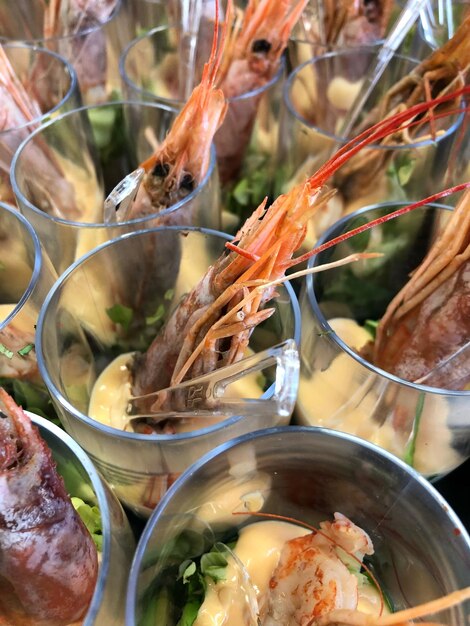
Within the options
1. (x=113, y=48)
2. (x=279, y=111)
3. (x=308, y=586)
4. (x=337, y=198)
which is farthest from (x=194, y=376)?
(x=113, y=48)

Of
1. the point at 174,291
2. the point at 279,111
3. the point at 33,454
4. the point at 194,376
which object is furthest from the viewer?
the point at 279,111

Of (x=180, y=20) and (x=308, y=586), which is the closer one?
(x=308, y=586)

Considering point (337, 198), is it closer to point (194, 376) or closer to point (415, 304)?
point (415, 304)

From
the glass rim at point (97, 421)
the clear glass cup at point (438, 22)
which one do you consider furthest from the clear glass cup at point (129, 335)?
the clear glass cup at point (438, 22)

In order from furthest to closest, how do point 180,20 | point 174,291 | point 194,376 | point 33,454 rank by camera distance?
1. point 180,20
2. point 174,291
3. point 194,376
4. point 33,454

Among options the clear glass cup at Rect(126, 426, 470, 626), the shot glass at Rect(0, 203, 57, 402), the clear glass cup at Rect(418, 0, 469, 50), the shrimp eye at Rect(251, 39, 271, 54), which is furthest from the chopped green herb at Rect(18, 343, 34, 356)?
the clear glass cup at Rect(418, 0, 469, 50)

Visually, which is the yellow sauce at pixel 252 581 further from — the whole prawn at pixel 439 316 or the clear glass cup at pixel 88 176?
the clear glass cup at pixel 88 176

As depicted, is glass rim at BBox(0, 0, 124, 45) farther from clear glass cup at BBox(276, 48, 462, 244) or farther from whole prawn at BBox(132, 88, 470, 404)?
whole prawn at BBox(132, 88, 470, 404)

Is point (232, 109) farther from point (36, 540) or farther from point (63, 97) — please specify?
point (36, 540)

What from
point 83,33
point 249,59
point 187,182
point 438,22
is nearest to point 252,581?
point 187,182
